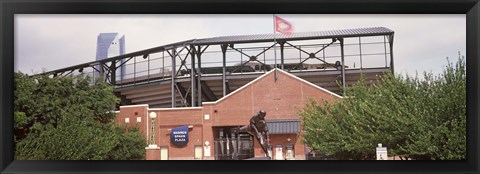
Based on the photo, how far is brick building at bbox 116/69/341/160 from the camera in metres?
12.0

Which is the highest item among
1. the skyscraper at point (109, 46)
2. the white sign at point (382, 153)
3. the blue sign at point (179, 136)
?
the skyscraper at point (109, 46)

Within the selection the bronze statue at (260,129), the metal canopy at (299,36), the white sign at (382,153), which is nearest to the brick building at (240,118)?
the bronze statue at (260,129)

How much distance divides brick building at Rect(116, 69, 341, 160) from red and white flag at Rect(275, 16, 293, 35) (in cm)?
282

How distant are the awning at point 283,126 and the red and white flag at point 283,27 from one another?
10.1 ft

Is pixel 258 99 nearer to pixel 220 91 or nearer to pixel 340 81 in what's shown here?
pixel 220 91

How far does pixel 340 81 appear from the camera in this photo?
41.0 ft

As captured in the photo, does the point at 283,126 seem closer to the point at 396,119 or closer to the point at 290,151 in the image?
the point at 290,151

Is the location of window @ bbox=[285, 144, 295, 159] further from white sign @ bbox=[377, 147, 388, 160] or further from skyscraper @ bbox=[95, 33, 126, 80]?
skyscraper @ bbox=[95, 33, 126, 80]

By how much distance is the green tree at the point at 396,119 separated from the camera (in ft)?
31.5

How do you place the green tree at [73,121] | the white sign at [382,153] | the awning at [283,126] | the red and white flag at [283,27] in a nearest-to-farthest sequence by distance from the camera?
1. the red and white flag at [283,27]
2. the green tree at [73,121]
3. the white sign at [382,153]
4. the awning at [283,126]

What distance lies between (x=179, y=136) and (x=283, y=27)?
4305mm

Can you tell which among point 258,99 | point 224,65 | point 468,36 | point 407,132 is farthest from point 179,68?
point 468,36

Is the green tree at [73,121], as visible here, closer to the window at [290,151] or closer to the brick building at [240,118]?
the brick building at [240,118]

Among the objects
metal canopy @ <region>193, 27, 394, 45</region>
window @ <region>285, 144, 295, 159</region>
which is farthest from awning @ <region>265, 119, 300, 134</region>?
metal canopy @ <region>193, 27, 394, 45</region>
